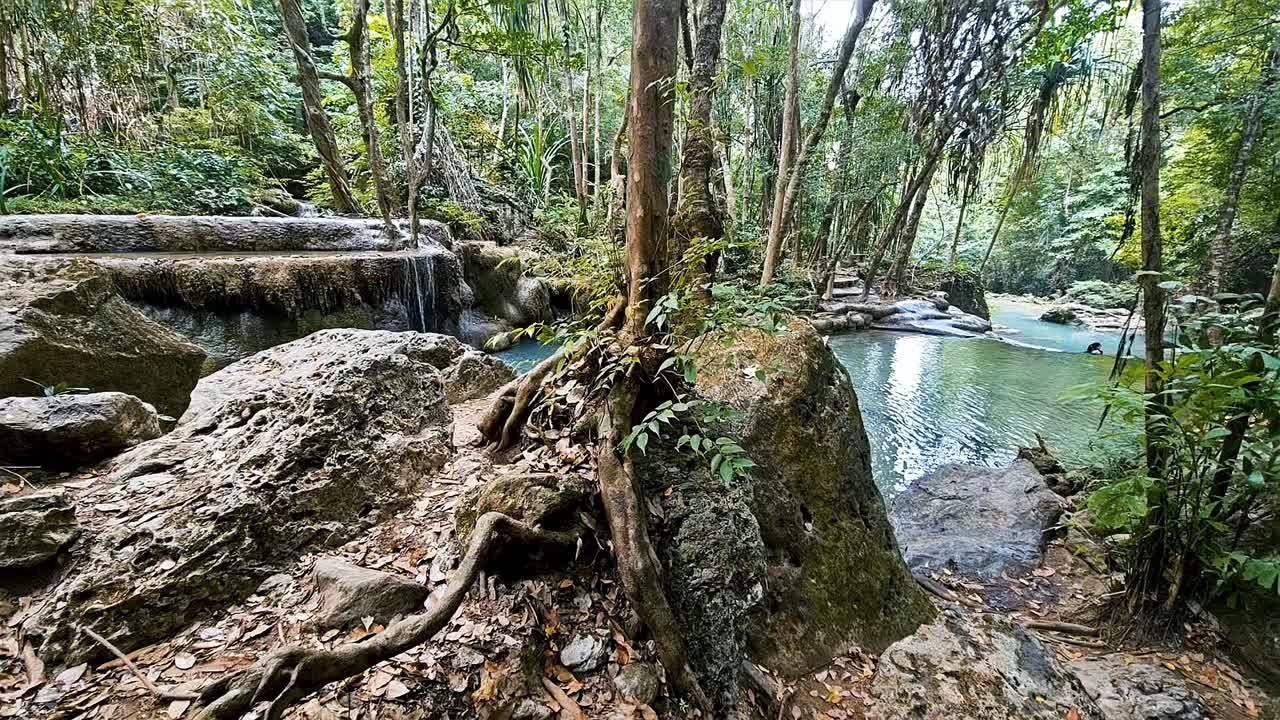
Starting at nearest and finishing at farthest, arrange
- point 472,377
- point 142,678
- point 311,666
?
point 311,666 < point 142,678 < point 472,377

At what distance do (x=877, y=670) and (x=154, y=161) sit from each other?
39.0 feet

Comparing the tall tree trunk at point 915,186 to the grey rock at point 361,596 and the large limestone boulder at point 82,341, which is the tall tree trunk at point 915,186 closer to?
the grey rock at point 361,596

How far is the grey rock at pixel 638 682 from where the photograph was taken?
197 cm

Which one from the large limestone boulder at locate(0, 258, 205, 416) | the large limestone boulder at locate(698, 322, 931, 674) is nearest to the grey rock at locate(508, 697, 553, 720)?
the large limestone boulder at locate(698, 322, 931, 674)

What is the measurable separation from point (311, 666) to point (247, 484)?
4.06ft

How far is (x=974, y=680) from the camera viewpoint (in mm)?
2863

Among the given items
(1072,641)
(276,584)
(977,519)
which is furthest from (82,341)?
(977,519)

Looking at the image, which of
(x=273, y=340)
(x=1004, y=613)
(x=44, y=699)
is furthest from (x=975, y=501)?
(x=273, y=340)

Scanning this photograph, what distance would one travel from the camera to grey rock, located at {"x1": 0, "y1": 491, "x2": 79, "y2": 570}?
1.67 meters

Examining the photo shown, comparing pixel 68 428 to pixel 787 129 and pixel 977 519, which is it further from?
pixel 787 129

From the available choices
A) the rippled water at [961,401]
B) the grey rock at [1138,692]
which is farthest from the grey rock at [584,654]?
the rippled water at [961,401]

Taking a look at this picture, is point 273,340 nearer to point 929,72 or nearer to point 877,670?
point 877,670

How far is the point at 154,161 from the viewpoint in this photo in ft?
26.8

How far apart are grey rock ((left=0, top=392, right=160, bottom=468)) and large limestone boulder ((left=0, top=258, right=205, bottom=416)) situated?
200 mm
